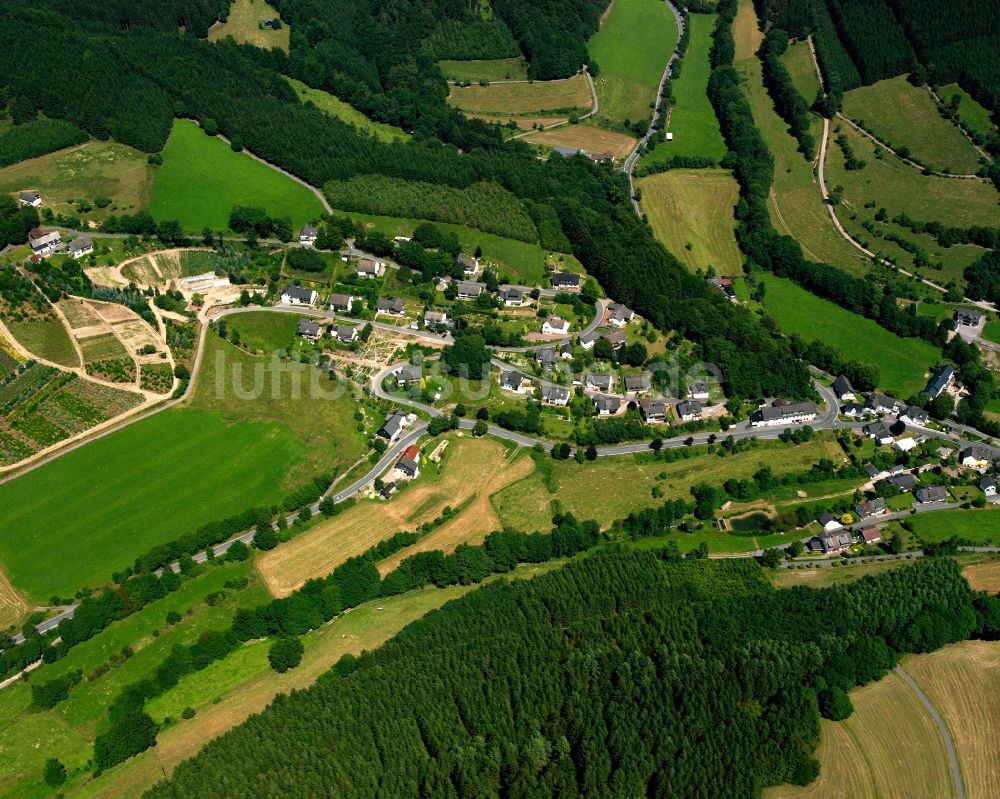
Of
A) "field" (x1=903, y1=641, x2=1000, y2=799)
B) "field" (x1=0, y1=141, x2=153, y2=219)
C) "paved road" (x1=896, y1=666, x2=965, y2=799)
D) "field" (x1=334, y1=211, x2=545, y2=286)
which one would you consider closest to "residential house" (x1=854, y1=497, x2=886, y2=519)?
"field" (x1=903, y1=641, x2=1000, y2=799)

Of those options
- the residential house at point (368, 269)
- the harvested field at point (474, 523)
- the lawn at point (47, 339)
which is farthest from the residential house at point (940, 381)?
the lawn at point (47, 339)

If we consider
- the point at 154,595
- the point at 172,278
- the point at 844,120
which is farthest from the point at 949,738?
the point at 844,120

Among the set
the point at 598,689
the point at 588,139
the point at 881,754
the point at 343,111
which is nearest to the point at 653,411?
the point at 598,689

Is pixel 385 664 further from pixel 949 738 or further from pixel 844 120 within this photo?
pixel 844 120

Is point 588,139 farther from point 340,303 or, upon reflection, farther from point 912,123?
point 340,303

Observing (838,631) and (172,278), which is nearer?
(838,631)

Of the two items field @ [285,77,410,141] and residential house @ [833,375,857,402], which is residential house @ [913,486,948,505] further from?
field @ [285,77,410,141]

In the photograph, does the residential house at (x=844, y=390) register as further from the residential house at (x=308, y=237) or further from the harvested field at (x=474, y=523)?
the residential house at (x=308, y=237)
